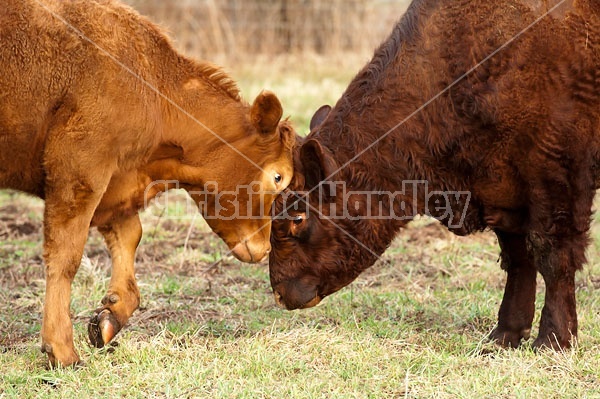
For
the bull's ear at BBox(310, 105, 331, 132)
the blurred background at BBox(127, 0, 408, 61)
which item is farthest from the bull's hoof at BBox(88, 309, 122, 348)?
the blurred background at BBox(127, 0, 408, 61)

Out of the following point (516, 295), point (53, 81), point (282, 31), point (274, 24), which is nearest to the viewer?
point (53, 81)

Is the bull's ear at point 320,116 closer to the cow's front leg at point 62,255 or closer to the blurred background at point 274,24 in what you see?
the cow's front leg at point 62,255

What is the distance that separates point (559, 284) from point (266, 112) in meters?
1.99

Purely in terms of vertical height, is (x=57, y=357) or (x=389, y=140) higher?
(x=389, y=140)

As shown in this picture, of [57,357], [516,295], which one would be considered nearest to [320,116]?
[516,295]

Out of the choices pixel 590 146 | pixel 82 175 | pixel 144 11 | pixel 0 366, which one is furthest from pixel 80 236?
pixel 144 11

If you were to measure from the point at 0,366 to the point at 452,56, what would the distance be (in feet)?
10.0

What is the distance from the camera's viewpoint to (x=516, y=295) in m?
5.63

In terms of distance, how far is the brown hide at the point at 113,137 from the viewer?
193 inches

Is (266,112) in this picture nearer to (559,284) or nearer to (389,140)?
(389,140)

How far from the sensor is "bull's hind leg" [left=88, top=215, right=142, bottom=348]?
17.2ft

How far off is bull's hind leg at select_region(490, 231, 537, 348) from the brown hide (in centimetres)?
149

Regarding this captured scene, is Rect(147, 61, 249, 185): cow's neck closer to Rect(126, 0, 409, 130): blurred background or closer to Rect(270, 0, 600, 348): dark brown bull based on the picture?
Rect(270, 0, 600, 348): dark brown bull

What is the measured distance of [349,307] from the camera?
6.19 metres
